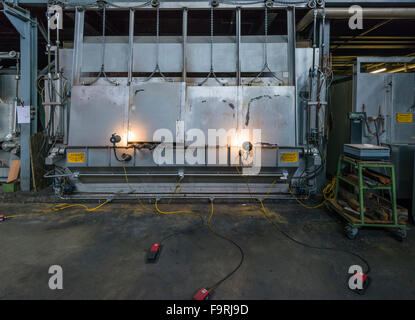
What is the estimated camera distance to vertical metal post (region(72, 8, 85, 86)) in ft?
12.5

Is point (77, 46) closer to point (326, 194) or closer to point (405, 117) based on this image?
point (326, 194)

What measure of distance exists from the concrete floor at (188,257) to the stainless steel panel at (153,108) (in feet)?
3.93

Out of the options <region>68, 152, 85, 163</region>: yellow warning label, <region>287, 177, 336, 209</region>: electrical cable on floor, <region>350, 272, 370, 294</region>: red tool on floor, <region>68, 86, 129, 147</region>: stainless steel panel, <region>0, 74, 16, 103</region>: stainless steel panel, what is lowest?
<region>350, 272, 370, 294</region>: red tool on floor

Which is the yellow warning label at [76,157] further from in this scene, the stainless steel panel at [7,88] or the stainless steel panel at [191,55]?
the stainless steel panel at [7,88]

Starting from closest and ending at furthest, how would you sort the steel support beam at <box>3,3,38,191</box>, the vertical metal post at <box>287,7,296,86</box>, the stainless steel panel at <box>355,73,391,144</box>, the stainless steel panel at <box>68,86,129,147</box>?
1. the stainless steel panel at <box>68,86,129,147</box>
2. the vertical metal post at <box>287,7,296,86</box>
3. the stainless steel panel at <box>355,73,391,144</box>
4. the steel support beam at <box>3,3,38,191</box>

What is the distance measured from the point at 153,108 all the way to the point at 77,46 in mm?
1641

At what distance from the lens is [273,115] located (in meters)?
3.58

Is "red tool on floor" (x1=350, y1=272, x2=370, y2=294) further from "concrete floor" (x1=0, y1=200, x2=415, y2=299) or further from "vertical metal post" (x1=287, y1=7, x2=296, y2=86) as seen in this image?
"vertical metal post" (x1=287, y1=7, x2=296, y2=86)

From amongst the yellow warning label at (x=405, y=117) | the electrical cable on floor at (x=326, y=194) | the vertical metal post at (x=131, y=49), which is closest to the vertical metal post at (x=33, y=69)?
the vertical metal post at (x=131, y=49)

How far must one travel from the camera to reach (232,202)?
376cm

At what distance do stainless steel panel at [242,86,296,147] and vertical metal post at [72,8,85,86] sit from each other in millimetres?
2666

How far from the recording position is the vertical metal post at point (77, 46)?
3807 mm

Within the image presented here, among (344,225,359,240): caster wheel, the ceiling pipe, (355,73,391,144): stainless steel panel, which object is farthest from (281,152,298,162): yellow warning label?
the ceiling pipe

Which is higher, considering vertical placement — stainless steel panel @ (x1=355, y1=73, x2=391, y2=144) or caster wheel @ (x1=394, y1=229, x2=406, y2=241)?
stainless steel panel @ (x1=355, y1=73, x2=391, y2=144)
